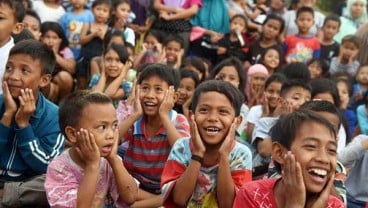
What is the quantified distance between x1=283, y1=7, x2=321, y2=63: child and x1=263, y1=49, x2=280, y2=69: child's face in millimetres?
557

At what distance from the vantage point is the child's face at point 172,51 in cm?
677

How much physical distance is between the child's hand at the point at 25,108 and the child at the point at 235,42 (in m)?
4.24

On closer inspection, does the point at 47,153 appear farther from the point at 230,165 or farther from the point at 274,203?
the point at 274,203

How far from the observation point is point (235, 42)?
7.44 metres

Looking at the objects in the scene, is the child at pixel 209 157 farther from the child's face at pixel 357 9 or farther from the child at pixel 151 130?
the child's face at pixel 357 9

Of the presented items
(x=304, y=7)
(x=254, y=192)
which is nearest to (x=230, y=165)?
(x=254, y=192)

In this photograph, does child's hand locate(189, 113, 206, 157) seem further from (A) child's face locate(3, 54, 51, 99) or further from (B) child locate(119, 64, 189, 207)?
(A) child's face locate(3, 54, 51, 99)

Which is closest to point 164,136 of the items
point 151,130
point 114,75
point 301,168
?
point 151,130

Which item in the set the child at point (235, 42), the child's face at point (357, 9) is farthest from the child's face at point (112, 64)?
the child's face at point (357, 9)

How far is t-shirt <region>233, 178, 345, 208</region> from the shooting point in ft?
8.91

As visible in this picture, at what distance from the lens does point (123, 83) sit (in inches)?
221

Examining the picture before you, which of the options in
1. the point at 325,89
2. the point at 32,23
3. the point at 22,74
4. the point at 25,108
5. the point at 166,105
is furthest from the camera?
the point at 32,23

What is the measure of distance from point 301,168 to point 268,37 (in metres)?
4.89

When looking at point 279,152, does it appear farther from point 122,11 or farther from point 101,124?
point 122,11
